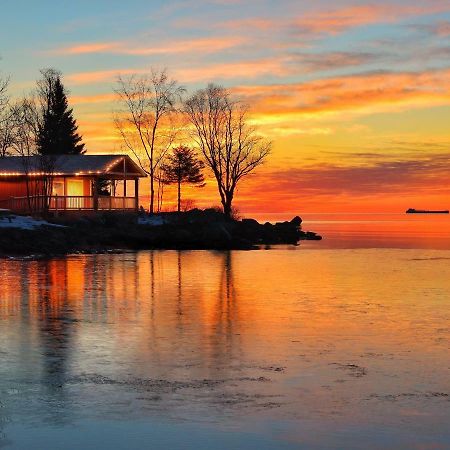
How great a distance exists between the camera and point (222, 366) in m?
11.4

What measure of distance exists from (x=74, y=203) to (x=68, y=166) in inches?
158

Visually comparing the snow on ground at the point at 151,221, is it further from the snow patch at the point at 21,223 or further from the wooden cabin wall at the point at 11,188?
the snow patch at the point at 21,223

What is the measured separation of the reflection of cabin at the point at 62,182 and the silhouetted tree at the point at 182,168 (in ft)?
107

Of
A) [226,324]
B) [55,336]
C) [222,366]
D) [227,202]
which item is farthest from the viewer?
[227,202]

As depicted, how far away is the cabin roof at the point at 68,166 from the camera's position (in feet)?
194

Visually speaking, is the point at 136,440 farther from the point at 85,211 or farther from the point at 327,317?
the point at 85,211

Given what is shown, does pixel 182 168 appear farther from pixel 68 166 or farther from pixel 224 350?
pixel 224 350

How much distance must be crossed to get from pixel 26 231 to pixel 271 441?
37.6 m

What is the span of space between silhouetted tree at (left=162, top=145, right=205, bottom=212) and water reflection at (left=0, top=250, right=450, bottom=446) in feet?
233

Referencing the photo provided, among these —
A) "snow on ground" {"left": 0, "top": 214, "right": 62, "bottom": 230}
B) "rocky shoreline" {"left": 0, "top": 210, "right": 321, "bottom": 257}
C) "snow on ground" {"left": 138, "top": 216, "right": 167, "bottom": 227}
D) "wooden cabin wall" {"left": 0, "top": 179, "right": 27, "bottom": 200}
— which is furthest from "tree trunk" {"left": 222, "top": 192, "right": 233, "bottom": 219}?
"snow on ground" {"left": 0, "top": 214, "right": 62, "bottom": 230}

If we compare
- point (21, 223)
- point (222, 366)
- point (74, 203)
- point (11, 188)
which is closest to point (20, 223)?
point (21, 223)

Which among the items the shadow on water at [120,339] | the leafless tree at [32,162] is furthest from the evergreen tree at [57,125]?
the shadow on water at [120,339]

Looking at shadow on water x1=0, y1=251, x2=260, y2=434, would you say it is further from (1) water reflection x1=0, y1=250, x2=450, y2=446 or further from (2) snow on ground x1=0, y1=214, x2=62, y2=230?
(2) snow on ground x1=0, y1=214, x2=62, y2=230

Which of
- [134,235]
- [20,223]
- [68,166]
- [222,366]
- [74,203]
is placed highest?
[68,166]
